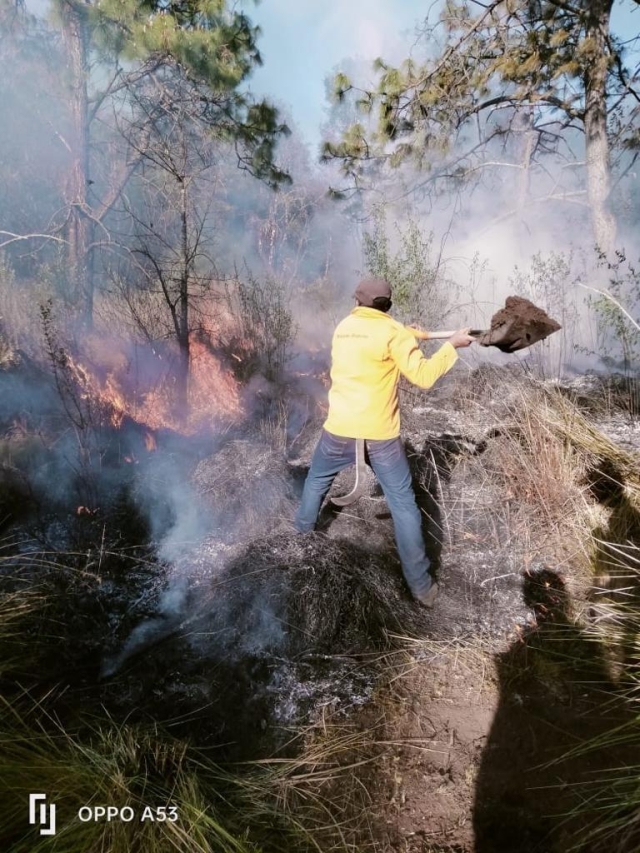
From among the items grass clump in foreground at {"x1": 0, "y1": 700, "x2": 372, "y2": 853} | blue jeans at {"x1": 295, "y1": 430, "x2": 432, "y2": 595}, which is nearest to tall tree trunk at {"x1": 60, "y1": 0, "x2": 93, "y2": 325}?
blue jeans at {"x1": 295, "y1": 430, "x2": 432, "y2": 595}

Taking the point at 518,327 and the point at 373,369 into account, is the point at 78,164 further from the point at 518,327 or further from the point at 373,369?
the point at 518,327

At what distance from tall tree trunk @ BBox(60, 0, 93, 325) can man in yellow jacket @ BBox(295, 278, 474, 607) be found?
4.31m

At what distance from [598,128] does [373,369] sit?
24.6ft

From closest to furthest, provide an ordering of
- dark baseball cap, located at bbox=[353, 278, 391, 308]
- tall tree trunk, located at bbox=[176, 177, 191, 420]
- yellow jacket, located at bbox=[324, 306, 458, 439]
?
1. yellow jacket, located at bbox=[324, 306, 458, 439]
2. dark baseball cap, located at bbox=[353, 278, 391, 308]
3. tall tree trunk, located at bbox=[176, 177, 191, 420]

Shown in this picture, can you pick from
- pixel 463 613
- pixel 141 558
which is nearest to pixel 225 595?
pixel 141 558

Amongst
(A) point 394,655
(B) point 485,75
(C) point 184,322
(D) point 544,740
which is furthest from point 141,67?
(D) point 544,740

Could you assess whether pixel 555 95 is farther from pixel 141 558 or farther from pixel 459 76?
pixel 141 558

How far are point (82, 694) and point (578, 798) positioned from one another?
2223mm

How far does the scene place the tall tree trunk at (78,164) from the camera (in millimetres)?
4969

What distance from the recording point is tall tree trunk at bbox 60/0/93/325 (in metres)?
4.97

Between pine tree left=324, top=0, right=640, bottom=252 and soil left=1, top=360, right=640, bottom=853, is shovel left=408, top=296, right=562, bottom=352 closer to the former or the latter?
soil left=1, top=360, right=640, bottom=853

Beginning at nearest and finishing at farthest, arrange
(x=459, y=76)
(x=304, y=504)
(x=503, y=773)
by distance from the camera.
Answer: (x=503, y=773) → (x=304, y=504) → (x=459, y=76)

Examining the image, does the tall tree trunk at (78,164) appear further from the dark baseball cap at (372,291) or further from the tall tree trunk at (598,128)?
the tall tree trunk at (598,128)

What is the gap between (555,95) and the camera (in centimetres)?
706
